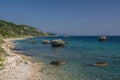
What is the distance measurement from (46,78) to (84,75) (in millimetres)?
5094

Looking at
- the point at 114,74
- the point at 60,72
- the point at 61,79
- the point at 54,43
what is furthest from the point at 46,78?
the point at 54,43

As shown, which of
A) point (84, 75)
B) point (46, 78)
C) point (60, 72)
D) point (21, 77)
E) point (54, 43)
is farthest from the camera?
point (54, 43)

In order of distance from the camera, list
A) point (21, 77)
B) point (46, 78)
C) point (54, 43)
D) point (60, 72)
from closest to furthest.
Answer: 1. point (21, 77)
2. point (46, 78)
3. point (60, 72)
4. point (54, 43)

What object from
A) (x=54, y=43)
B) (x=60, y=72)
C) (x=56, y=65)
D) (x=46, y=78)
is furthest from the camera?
(x=54, y=43)

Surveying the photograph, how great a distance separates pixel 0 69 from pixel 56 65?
37.4ft

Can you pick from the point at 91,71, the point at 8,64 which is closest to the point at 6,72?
the point at 8,64

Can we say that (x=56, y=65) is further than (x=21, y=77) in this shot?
Yes

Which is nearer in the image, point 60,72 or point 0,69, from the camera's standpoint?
point 0,69

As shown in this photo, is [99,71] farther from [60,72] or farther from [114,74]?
[60,72]

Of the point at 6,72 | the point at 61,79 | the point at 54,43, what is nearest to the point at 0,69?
the point at 6,72

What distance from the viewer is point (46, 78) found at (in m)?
26.2

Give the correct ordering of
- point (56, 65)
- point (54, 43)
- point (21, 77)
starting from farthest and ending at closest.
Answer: point (54, 43) < point (56, 65) < point (21, 77)

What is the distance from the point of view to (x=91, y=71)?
30.3m

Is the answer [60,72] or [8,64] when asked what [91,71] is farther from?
[8,64]
